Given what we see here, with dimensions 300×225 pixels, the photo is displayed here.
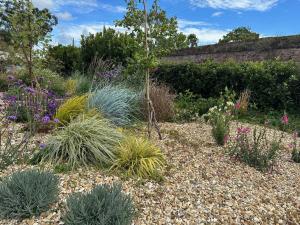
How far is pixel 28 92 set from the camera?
5.54 m

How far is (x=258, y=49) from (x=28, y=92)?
9098mm

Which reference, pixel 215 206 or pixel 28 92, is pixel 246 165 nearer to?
pixel 215 206

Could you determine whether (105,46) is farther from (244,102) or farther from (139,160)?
(139,160)

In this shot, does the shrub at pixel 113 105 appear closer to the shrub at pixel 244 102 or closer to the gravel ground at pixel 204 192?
the gravel ground at pixel 204 192

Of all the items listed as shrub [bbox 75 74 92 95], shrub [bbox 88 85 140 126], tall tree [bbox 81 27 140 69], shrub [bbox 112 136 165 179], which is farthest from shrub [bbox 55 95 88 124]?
tall tree [bbox 81 27 140 69]

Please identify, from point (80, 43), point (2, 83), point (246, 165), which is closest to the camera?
point (246, 165)

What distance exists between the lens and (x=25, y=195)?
2.56m

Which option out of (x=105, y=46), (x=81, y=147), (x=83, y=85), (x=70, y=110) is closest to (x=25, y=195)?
(x=81, y=147)

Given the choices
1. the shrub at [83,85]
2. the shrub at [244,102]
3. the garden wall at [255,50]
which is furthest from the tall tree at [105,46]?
the shrub at [244,102]

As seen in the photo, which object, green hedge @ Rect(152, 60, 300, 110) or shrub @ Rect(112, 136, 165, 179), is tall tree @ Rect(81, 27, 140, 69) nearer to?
green hedge @ Rect(152, 60, 300, 110)

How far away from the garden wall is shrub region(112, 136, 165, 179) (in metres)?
8.23

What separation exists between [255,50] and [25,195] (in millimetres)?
11081

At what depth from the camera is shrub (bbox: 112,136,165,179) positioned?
3.49 metres

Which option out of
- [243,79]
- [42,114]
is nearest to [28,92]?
[42,114]
